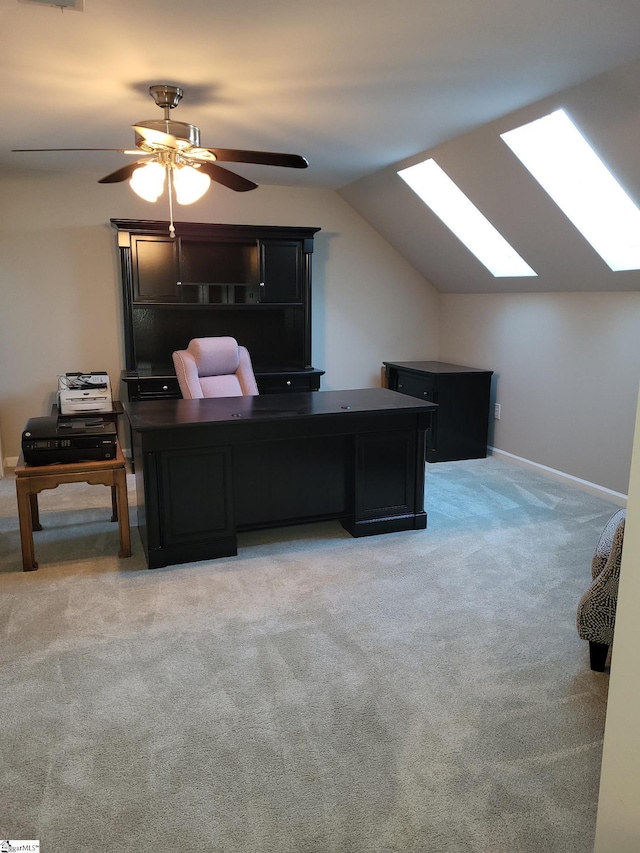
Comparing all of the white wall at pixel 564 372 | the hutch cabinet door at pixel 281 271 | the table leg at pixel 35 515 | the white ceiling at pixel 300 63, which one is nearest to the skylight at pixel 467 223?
the white wall at pixel 564 372

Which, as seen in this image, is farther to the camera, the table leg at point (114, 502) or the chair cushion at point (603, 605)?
the table leg at point (114, 502)

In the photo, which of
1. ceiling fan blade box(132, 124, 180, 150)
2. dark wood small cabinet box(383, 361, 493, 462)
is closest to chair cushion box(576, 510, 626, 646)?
ceiling fan blade box(132, 124, 180, 150)

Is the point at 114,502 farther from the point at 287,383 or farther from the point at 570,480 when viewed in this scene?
the point at 570,480

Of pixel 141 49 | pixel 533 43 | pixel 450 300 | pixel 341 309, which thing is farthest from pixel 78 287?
pixel 533 43

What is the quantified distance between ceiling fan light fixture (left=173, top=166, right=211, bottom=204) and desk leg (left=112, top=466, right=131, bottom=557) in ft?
4.70

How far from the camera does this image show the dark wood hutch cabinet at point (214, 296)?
16.0 feet

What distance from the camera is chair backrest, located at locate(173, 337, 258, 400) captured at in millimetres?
3951

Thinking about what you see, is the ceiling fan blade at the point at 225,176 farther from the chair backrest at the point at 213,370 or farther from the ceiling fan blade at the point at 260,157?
the chair backrest at the point at 213,370

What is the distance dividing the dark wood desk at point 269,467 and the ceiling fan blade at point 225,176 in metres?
1.17

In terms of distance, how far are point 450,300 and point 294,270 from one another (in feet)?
5.43

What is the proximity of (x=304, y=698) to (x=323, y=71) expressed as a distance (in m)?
2.58

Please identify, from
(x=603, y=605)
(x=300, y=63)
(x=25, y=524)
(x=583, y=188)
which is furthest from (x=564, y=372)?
(x=25, y=524)

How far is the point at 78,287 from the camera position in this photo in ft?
16.8

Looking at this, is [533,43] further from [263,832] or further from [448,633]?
[263,832]
